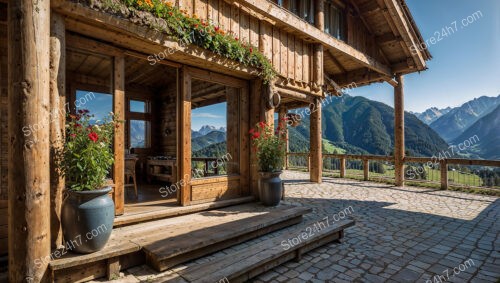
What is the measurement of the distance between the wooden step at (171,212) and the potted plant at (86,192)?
84 centimetres

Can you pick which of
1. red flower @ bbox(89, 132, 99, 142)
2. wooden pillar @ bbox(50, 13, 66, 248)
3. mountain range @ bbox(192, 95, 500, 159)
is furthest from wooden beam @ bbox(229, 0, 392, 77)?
mountain range @ bbox(192, 95, 500, 159)

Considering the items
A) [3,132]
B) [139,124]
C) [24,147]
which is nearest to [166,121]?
[139,124]

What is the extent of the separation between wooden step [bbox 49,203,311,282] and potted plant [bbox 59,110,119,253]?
0.17 meters

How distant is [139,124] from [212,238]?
6.92 meters

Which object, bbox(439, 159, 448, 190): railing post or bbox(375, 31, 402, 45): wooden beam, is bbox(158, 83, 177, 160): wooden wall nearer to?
bbox(375, 31, 402, 45): wooden beam

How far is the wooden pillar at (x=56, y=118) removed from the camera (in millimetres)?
2887

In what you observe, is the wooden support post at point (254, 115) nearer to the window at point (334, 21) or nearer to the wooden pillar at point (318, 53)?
the wooden pillar at point (318, 53)

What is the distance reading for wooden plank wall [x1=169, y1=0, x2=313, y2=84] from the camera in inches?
185

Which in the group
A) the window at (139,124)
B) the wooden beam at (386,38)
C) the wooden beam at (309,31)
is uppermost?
the wooden beam at (386,38)

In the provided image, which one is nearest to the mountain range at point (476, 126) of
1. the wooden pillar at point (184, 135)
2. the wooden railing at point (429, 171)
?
the wooden railing at point (429, 171)

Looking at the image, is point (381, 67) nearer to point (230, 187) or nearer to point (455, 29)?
point (455, 29)

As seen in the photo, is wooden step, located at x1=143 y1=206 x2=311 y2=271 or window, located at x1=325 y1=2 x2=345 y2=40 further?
window, located at x1=325 y1=2 x2=345 y2=40

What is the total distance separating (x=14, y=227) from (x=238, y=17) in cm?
491

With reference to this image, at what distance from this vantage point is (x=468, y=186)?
8.00 m
